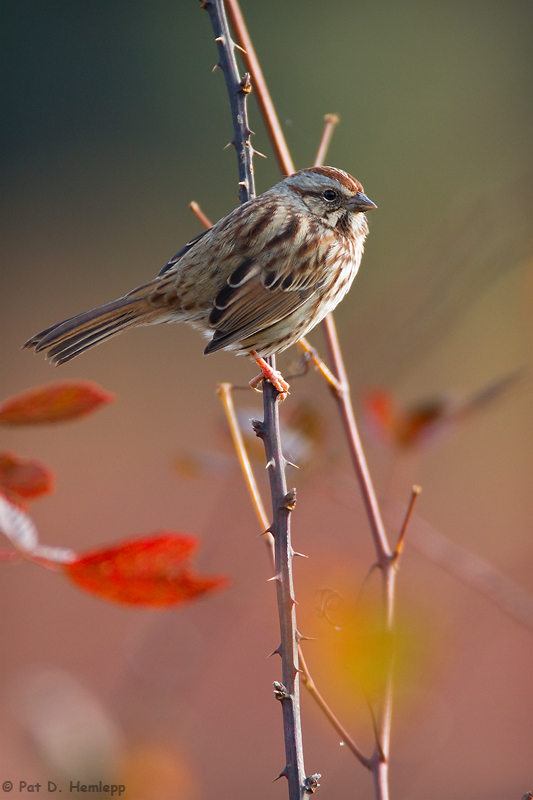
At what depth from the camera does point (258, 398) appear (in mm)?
3816

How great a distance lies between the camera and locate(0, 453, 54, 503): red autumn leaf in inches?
57.7

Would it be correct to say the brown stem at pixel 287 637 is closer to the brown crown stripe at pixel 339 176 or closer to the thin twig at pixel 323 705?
the thin twig at pixel 323 705

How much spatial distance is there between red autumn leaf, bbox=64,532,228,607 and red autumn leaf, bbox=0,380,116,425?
0.27 m

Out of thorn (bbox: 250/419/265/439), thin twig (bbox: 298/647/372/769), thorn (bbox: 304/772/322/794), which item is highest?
thorn (bbox: 250/419/265/439)

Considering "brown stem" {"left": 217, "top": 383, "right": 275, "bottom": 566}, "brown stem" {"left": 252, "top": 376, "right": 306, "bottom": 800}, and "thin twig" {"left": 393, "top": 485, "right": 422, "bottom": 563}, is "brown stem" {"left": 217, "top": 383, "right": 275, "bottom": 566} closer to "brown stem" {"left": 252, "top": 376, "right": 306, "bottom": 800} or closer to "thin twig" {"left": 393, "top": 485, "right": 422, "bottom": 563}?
"brown stem" {"left": 252, "top": 376, "right": 306, "bottom": 800}

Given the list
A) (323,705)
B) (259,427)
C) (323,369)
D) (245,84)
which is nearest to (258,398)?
(323,369)

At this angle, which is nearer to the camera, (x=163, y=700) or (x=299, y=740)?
(x=299, y=740)

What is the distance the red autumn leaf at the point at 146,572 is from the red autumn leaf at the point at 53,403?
274mm

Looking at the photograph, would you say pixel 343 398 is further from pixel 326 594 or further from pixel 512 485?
pixel 512 485

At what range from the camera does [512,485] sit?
26.2 ft

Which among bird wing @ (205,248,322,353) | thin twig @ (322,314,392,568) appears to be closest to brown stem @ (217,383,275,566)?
thin twig @ (322,314,392,568)

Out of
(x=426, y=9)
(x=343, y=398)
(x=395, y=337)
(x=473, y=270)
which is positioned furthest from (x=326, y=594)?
(x=426, y=9)

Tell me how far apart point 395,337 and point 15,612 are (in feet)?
15.0

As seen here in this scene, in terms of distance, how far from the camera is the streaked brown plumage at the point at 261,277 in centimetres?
309
